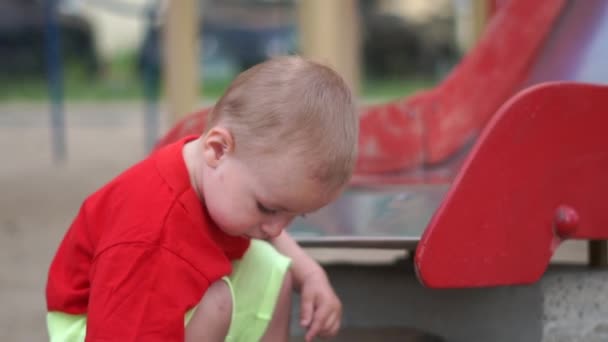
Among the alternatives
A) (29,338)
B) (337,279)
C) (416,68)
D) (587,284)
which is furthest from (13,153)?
(416,68)

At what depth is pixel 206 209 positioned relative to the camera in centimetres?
120

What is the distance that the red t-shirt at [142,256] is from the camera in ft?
3.61

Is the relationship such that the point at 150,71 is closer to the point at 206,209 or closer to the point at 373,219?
the point at 373,219

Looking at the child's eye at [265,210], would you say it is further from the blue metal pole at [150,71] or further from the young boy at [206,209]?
the blue metal pole at [150,71]

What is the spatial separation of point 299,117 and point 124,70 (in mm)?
9914

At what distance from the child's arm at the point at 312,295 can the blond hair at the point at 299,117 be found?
0.26 meters

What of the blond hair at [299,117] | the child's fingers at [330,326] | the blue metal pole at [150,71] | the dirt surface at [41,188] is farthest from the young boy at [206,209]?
the blue metal pole at [150,71]

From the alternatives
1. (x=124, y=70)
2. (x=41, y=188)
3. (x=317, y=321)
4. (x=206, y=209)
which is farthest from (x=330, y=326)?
(x=124, y=70)

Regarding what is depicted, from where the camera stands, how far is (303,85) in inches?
43.9

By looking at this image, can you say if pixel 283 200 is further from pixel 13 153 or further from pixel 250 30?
pixel 250 30

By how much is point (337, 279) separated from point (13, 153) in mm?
4092

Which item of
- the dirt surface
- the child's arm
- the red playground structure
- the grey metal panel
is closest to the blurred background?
the dirt surface

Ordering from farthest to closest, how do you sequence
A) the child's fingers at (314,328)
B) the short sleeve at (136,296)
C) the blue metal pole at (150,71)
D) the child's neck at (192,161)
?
the blue metal pole at (150,71) → the child's fingers at (314,328) → the child's neck at (192,161) → the short sleeve at (136,296)

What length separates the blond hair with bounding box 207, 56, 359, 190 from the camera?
3.61 feet
